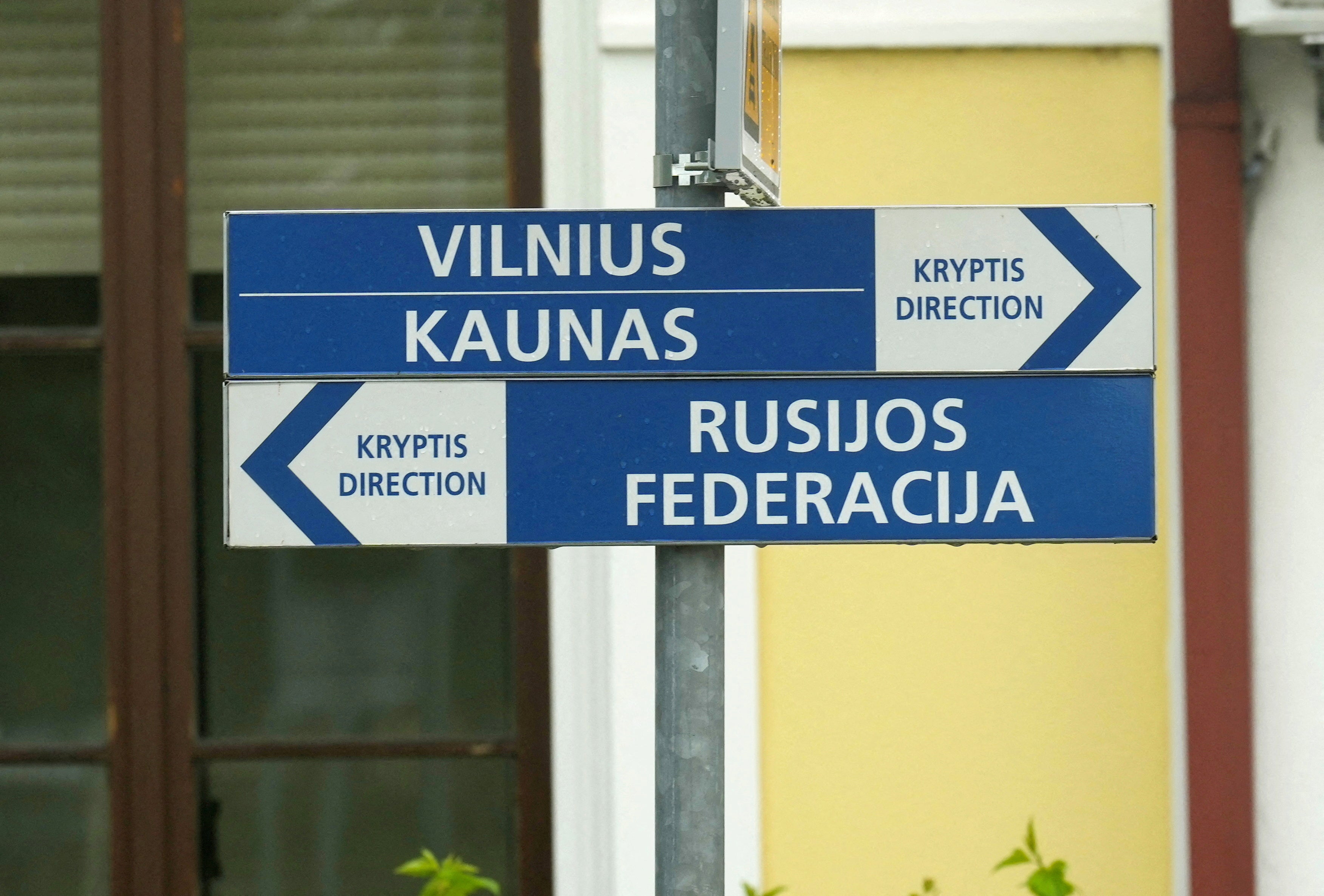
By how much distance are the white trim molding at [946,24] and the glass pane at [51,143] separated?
57.2 inches

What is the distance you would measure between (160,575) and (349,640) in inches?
20.4

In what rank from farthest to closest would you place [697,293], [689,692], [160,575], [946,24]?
[160,575] < [946,24] < [697,293] < [689,692]

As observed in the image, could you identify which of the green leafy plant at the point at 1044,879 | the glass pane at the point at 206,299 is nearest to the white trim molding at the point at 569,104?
the glass pane at the point at 206,299

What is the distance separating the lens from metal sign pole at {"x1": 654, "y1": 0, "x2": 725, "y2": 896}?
1786 millimetres

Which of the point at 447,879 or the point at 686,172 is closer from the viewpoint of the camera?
the point at 686,172

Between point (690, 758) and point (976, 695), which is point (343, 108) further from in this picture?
point (690, 758)

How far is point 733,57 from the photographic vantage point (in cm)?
173

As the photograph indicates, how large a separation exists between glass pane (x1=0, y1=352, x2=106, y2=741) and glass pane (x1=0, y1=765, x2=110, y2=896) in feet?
0.35

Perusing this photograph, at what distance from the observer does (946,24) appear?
3520mm

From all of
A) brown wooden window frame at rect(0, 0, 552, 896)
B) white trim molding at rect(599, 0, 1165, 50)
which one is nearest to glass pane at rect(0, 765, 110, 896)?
brown wooden window frame at rect(0, 0, 552, 896)

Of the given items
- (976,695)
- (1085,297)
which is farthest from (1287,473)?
(1085,297)

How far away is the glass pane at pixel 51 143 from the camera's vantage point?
3.87 metres

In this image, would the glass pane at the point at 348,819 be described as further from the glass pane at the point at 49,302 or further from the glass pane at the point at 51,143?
the glass pane at the point at 51,143

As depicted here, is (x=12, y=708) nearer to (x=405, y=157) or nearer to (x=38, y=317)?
(x=38, y=317)
